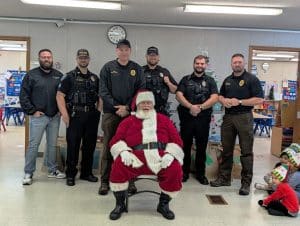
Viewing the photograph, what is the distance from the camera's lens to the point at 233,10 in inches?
177

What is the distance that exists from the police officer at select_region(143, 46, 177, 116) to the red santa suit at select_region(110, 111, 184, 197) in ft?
3.09

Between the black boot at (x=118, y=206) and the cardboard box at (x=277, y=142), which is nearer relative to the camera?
the black boot at (x=118, y=206)

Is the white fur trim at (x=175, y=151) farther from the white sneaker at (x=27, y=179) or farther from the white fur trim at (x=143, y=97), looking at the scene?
the white sneaker at (x=27, y=179)

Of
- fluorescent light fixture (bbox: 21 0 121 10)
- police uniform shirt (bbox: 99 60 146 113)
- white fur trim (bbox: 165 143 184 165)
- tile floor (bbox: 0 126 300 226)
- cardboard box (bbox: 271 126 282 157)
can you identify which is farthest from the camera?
cardboard box (bbox: 271 126 282 157)

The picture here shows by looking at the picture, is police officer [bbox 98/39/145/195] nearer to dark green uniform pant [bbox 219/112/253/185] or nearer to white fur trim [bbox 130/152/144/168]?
white fur trim [bbox 130/152/144/168]

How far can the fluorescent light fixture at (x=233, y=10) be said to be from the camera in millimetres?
4402

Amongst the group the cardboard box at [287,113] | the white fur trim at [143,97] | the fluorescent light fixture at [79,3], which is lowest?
the cardboard box at [287,113]

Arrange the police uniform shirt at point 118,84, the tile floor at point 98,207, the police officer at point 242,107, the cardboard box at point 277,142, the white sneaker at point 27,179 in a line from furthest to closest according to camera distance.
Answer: the cardboard box at point 277,142
the white sneaker at point 27,179
the police officer at point 242,107
the police uniform shirt at point 118,84
the tile floor at point 98,207

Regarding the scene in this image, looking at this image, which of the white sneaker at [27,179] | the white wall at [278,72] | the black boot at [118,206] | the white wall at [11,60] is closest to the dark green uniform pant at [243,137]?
the black boot at [118,206]

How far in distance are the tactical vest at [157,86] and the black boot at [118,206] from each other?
146 centimetres

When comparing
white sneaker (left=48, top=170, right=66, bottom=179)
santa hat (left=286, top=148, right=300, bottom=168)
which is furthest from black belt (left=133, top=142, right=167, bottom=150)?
white sneaker (left=48, top=170, right=66, bottom=179)

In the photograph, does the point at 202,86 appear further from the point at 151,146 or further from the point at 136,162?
the point at 136,162

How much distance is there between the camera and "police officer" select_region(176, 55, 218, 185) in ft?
13.9

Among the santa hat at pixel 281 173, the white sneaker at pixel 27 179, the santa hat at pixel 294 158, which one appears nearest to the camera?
the santa hat at pixel 281 173
